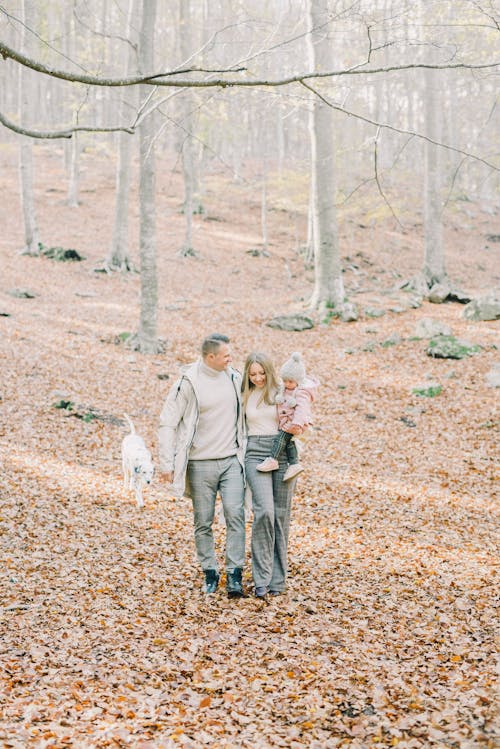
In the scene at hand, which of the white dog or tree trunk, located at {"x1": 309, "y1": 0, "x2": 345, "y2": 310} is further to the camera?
tree trunk, located at {"x1": 309, "y1": 0, "x2": 345, "y2": 310}

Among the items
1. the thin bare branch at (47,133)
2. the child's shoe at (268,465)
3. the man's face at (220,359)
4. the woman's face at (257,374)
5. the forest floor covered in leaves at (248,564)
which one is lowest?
the forest floor covered in leaves at (248,564)

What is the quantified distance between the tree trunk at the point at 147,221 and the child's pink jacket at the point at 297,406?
9000 mm

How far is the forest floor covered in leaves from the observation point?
12.2ft

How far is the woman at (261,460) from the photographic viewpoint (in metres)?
5.24

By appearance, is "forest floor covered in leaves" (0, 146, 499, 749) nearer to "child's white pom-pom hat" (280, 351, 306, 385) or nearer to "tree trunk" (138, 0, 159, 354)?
"tree trunk" (138, 0, 159, 354)

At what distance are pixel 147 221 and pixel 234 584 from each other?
383 inches

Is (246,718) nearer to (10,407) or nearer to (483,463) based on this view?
(483,463)

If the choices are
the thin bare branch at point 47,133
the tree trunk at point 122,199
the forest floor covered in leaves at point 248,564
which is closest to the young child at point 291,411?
the forest floor covered in leaves at point 248,564

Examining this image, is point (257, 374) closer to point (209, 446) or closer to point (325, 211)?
point (209, 446)

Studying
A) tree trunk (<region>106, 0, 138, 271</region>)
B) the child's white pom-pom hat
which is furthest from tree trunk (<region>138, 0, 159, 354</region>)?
the child's white pom-pom hat

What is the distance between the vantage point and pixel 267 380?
521 cm

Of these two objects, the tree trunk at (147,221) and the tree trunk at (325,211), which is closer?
the tree trunk at (147,221)

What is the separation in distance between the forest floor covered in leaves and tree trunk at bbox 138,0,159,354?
1.70 ft

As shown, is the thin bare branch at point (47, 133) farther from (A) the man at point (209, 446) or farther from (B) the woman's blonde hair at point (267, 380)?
(B) the woman's blonde hair at point (267, 380)
